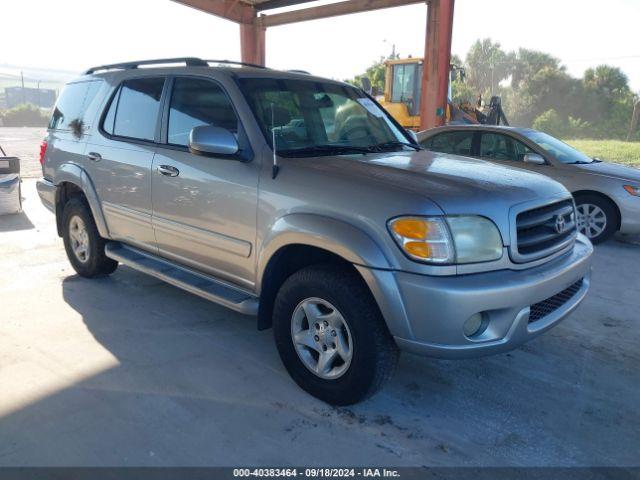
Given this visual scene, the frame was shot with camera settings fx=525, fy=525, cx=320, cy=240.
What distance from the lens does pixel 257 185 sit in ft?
10.3

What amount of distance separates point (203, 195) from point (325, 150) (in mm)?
853

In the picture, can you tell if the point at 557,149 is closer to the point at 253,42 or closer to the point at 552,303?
the point at 552,303

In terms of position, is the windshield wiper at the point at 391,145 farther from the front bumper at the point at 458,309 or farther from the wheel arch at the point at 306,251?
the front bumper at the point at 458,309

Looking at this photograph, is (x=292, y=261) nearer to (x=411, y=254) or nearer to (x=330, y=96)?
(x=411, y=254)

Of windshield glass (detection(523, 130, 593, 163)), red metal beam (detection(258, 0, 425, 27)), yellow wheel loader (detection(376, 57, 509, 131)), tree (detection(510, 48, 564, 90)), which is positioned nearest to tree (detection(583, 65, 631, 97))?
tree (detection(510, 48, 564, 90))

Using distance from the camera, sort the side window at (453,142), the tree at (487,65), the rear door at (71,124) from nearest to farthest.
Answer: the rear door at (71,124) < the side window at (453,142) < the tree at (487,65)

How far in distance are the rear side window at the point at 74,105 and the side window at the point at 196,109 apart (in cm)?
Answer: 133

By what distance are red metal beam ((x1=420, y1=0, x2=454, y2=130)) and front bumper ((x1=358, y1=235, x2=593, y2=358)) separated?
7529 mm

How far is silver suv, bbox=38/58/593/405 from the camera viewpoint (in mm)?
2527

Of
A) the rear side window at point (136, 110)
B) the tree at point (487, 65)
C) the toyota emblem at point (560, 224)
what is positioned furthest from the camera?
the tree at point (487, 65)

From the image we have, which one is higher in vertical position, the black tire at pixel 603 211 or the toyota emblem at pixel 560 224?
the toyota emblem at pixel 560 224

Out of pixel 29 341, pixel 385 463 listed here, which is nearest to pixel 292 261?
pixel 385 463

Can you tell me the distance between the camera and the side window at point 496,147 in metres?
7.39

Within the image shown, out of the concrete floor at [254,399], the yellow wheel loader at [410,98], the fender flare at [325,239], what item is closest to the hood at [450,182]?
the fender flare at [325,239]
